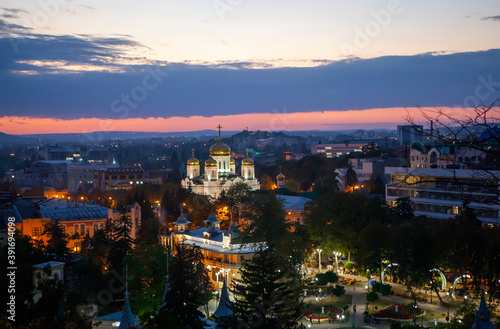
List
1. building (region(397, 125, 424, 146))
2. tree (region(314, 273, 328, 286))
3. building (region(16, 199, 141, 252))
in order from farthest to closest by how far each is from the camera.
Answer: building (region(16, 199, 141, 252)) → tree (region(314, 273, 328, 286)) → building (region(397, 125, 424, 146))

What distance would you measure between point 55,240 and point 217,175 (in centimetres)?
3054

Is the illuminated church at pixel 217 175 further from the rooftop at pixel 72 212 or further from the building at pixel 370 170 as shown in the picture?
the rooftop at pixel 72 212

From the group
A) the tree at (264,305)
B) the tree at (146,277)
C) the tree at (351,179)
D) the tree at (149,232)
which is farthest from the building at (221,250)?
the tree at (351,179)

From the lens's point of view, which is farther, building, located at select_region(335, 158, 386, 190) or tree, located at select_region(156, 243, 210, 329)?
building, located at select_region(335, 158, 386, 190)

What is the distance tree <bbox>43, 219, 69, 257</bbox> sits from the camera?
27.8 m

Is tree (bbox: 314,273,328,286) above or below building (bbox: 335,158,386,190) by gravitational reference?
below

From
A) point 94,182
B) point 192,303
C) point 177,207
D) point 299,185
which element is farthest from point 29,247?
point 94,182

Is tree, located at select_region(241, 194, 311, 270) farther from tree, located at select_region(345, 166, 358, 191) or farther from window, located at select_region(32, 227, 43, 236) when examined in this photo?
tree, located at select_region(345, 166, 358, 191)

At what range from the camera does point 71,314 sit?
1199 cm

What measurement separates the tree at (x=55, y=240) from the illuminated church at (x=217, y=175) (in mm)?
26107

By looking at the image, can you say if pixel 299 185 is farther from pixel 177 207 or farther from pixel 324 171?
pixel 177 207

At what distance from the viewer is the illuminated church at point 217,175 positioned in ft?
193

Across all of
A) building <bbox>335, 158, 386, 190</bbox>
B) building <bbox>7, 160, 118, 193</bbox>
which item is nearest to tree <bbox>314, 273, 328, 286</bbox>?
building <bbox>335, 158, 386, 190</bbox>

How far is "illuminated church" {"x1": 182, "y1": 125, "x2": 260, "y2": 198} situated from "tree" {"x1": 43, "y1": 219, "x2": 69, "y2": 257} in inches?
1028
